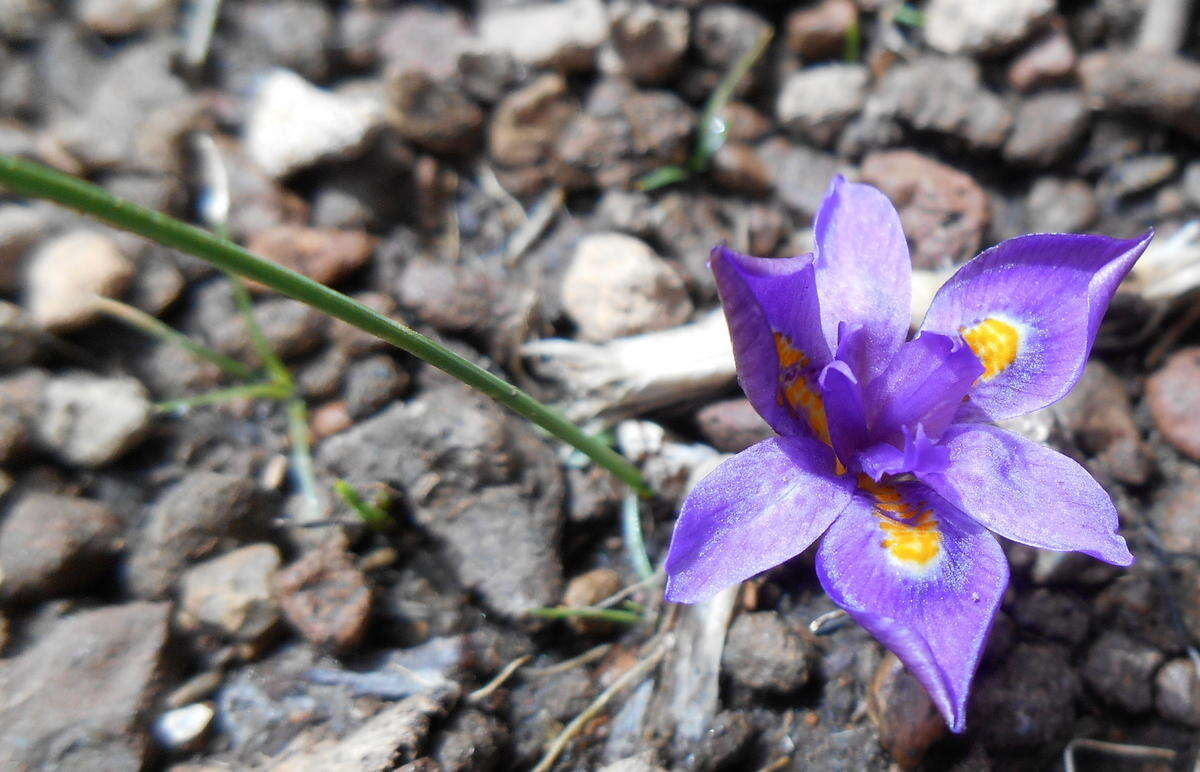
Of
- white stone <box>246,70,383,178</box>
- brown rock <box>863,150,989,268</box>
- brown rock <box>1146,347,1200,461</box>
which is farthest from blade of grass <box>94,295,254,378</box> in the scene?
brown rock <box>1146,347,1200,461</box>

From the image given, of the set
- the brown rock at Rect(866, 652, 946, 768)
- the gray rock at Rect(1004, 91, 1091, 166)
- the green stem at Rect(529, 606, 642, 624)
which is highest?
the gray rock at Rect(1004, 91, 1091, 166)

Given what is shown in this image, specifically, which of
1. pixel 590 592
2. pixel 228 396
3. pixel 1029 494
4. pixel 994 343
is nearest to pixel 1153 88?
pixel 994 343

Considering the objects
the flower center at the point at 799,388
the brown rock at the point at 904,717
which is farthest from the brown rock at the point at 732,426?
the brown rock at the point at 904,717

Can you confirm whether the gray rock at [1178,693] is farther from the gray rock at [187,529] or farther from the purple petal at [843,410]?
the gray rock at [187,529]

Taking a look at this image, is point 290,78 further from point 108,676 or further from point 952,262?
point 952,262

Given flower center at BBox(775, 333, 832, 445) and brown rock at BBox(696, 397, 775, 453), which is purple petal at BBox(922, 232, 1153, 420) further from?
brown rock at BBox(696, 397, 775, 453)

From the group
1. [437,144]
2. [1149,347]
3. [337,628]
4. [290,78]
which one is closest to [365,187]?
[437,144]
